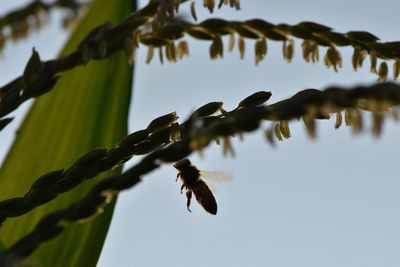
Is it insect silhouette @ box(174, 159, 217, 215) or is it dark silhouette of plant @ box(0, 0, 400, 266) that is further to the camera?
insect silhouette @ box(174, 159, 217, 215)

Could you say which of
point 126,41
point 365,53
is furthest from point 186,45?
point 365,53

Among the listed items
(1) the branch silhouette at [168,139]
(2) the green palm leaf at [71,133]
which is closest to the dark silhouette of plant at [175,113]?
(1) the branch silhouette at [168,139]

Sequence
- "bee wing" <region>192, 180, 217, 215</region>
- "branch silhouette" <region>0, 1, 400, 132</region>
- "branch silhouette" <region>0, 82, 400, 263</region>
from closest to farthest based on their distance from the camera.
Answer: "branch silhouette" <region>0, 82, 400, 263</region>, "branch silhouette" <region>0, 1, 400, 132</region>, "bee wing" <region>192, 180, 217, 215</region>

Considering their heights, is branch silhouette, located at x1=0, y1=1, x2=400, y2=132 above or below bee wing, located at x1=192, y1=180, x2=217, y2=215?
above

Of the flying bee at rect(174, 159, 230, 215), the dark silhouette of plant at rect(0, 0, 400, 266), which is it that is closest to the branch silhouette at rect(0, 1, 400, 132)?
the dark silhouette of plant at rect(0, 0, 400, 266)

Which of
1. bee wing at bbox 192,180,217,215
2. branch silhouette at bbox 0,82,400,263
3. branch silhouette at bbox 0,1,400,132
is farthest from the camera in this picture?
bee wing at bbox 192,180,217,215

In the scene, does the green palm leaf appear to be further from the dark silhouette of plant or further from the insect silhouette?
the dark silhouette of plant

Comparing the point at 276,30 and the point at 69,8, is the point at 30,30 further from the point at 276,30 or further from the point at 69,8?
the point at 276,30
